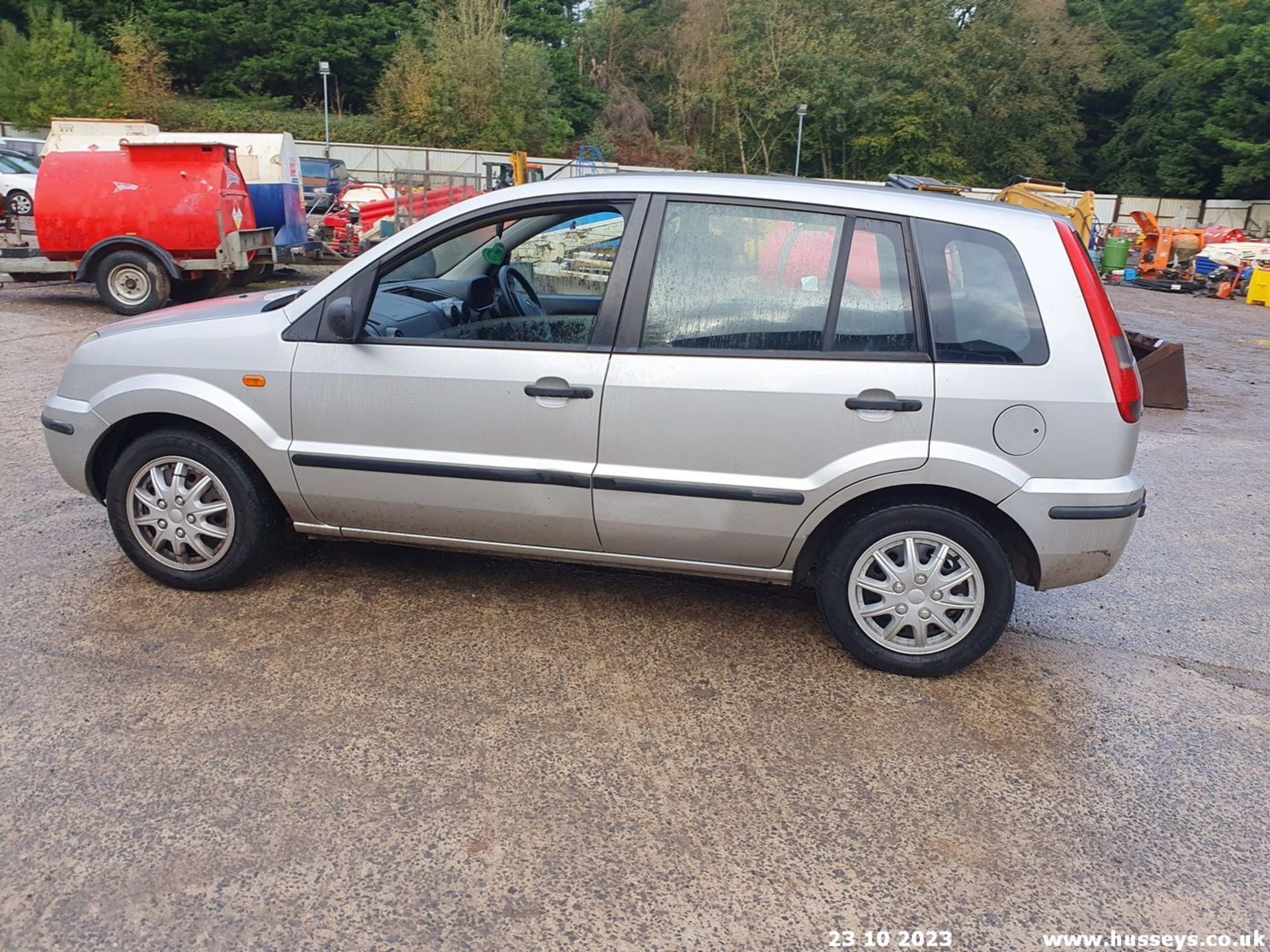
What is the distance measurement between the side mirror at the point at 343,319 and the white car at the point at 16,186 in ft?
52.4

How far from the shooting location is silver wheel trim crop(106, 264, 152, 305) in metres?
11.6

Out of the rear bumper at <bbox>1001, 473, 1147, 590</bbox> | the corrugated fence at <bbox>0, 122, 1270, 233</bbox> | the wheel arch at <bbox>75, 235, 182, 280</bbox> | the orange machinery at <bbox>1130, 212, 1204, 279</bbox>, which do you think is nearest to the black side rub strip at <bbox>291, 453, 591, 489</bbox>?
the rear bumper at <bbox>1001, 473, 1147, 590</bbox>

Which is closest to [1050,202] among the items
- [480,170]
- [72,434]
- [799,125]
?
[72,434]

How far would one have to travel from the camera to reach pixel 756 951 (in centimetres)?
243

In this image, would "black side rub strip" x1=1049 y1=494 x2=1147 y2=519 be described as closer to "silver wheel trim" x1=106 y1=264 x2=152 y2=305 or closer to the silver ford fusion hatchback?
the silver ford fusion hatchback

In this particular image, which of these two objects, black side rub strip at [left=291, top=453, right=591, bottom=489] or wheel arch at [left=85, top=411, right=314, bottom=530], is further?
wheel arch at [left=85, top=411, right=314, bottom=530]

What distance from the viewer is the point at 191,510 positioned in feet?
13.5

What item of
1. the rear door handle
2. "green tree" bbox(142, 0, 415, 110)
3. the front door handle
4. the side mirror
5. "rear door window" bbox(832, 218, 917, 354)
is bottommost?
the front door handle

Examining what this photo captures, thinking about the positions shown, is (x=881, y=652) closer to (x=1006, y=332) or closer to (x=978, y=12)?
(x=1006, y=332)

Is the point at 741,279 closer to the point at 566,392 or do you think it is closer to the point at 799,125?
the point at 566,392

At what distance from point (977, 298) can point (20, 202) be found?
59.6ft

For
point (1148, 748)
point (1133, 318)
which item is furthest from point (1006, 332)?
point (1133, 318)

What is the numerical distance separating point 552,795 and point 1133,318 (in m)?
17.9

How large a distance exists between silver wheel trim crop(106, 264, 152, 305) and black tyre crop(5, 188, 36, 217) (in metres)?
6.89
